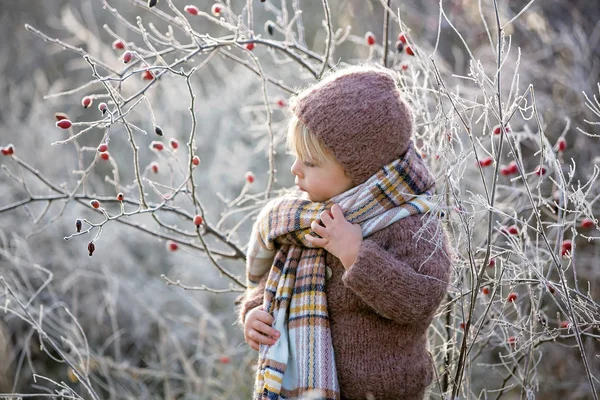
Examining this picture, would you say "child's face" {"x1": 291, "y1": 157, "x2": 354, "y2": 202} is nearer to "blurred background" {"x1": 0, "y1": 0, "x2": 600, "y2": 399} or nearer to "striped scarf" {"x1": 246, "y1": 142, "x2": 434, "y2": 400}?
"striped scarf" {"x1": 246, "y1": 142, "x2": 434, "y2": 400}

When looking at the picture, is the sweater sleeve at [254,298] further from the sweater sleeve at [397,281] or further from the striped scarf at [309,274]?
the sweater sleeve at [397,281]

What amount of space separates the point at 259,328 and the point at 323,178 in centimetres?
47

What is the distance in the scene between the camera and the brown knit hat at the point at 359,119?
1763mm

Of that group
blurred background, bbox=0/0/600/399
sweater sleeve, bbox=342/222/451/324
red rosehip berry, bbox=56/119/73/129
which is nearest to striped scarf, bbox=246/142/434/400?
sweater sleeve, bbox=342/222/451/324

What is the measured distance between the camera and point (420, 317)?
1.75m

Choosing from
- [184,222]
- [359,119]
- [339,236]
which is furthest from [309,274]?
[184,222]

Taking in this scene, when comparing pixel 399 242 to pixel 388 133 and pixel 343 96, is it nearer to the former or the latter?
pixel 388 133

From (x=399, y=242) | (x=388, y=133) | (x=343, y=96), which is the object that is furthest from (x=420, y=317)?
(x=343, y=96)

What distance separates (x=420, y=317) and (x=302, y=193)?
0.54 m

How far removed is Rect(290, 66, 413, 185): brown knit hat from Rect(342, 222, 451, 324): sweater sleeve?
0.23 meters

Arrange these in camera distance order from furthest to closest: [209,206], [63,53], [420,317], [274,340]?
[63,53]
[209,206]
[274,340]
[420,317]

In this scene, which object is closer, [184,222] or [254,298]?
[254,298]

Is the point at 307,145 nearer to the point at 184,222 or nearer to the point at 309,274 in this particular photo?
the point at 309,274

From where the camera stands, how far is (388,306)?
172 cm
